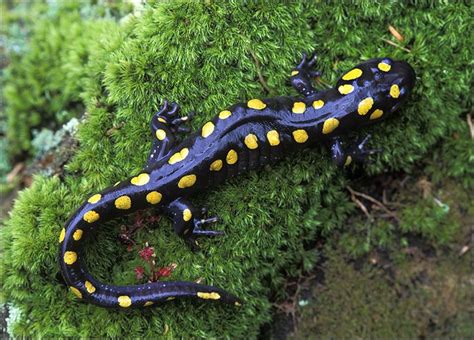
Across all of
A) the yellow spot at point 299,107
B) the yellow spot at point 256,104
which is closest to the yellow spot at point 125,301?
the yellow spot at point 256,104

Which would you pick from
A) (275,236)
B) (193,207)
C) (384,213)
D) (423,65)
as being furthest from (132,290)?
(423,65)

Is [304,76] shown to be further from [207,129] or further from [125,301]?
[125,301]

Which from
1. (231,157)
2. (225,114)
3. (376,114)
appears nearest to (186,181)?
(231,157)

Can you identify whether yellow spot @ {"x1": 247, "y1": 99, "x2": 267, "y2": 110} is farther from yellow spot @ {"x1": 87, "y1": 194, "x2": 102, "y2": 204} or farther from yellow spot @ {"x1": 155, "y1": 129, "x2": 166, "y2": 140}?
yellow spot @ {"x1": 87, "y1": 194, "x2": 102, "y2": 204}

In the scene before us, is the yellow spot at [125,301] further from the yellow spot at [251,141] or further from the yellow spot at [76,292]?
the yellow spot at [251,141]

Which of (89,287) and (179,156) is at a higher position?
(179,156)

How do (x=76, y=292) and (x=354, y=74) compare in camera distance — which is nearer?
(x=76, y=292)

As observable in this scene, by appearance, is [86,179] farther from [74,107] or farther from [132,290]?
[74,107]
